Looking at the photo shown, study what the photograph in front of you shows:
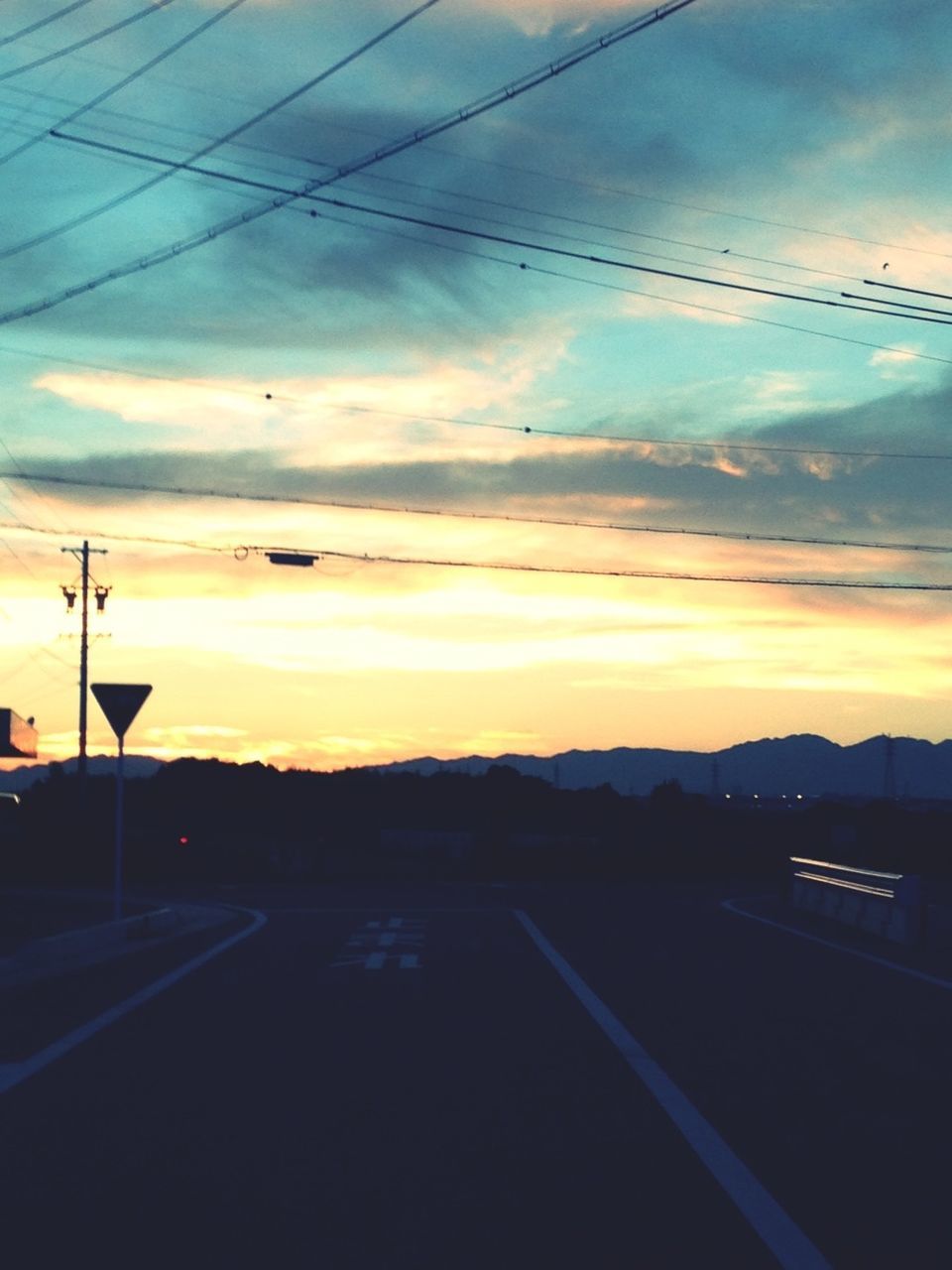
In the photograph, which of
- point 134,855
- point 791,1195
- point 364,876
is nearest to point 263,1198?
point 791,1195

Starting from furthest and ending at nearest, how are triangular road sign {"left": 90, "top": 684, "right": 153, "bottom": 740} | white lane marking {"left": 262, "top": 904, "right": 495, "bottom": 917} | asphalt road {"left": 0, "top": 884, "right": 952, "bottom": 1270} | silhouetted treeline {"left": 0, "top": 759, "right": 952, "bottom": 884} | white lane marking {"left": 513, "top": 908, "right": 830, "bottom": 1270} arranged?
1. silhouetted treeline {"left": 0, "top": 759, "right": 952, "bottom": 884}
2. white lane marking {"left": 262, "top": 904, "right": 495, "bottom": 917}
3. triangular road sign {"left": 90, "top": 684, "right": 153, "bottom": 740}
4. asphalt road {"left": 0, "top": 884, "right": 952, "bottom": 1270}
5. white lane marking {"left": 513, "top": 908, "right": 830, "bottom": 1270}

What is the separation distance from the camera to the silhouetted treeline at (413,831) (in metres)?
57.7

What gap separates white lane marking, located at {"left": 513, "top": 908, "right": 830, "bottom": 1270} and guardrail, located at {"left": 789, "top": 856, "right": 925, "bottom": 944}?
10.6 metres

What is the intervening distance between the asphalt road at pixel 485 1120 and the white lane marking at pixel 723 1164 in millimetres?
21

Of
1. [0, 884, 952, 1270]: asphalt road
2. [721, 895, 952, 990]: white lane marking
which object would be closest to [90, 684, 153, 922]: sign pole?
[0, 884, 952, 1270]: asphalt road

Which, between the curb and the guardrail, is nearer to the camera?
the curb

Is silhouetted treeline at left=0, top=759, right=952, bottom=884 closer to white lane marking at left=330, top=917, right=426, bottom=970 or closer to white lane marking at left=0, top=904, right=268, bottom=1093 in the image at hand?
white lane marking at left=330, top=917, right=426, bottom=970

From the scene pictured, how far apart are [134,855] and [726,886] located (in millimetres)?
22967

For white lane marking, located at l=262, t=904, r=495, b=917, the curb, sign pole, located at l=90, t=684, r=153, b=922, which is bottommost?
white lane marking, located at l=262, t=904, r=495, b=917

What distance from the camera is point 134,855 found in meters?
57.5

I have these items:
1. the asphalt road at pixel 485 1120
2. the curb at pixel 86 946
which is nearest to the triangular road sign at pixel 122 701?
the curb at pixel 86 946

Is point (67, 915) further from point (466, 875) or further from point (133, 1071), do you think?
point (466, 875)

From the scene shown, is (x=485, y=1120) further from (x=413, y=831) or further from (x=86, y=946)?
(x=413, y=831)

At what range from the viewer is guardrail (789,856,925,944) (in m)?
23.2
